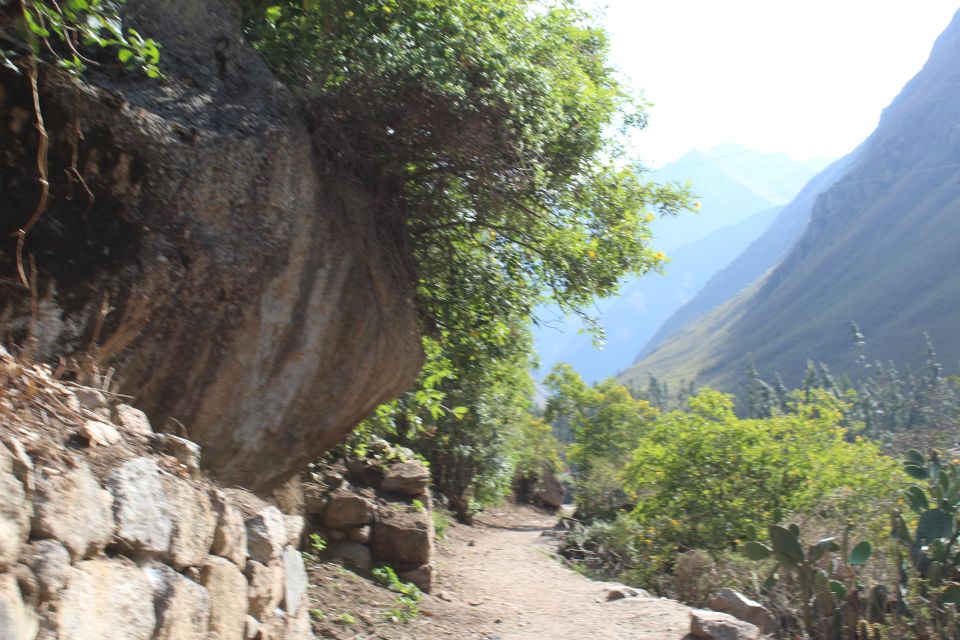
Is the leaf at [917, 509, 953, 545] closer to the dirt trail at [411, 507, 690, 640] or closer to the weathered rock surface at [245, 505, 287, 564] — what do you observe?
the dirt trail at [411, 507, 690, 640]

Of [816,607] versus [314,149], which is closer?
[314,149]

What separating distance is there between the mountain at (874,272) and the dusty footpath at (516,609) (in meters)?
53.4

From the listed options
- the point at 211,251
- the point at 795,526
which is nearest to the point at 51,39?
the point at 211,251

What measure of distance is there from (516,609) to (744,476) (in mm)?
3715

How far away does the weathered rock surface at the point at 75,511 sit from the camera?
7.68 feet

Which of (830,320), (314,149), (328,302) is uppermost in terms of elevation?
(830,320)

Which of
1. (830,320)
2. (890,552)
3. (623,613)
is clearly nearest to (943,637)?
(890,552)

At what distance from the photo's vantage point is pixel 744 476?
33.9 feet

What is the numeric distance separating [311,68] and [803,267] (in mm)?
117190

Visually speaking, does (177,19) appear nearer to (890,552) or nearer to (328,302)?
(328,302)

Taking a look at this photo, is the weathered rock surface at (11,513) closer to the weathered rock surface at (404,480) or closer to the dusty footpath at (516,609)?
the dusty footpath at (516,609)

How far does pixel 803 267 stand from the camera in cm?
11306

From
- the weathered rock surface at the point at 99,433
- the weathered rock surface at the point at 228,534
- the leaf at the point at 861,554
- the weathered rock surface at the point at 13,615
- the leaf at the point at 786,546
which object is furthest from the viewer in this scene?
the leaf at the point at 786,546

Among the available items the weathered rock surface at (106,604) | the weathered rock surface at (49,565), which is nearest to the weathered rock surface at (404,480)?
the weathered rock surface at (106,604)
